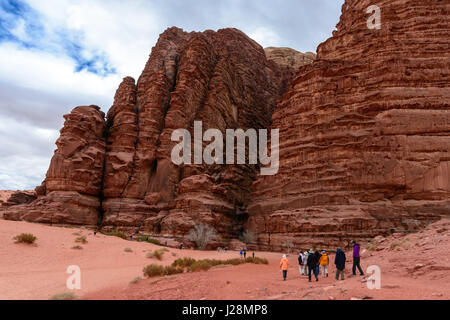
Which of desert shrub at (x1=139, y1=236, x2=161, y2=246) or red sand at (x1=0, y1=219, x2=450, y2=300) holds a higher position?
red sand at (x1=0, y1=219, x2=450, y2=300)

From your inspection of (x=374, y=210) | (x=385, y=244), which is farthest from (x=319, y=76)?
(x=385, y=244)

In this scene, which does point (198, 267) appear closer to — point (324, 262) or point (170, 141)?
point (324, 262)

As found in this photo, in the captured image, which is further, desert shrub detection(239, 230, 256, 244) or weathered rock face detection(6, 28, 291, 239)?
weathered rock face detection(6, 28, 291, 239)

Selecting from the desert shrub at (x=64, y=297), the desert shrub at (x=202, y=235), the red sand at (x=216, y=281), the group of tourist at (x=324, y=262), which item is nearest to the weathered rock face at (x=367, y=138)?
the desert shrub at (x=202, y=235)

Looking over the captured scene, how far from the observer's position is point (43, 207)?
32.0 meters

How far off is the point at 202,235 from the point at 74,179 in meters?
17.2

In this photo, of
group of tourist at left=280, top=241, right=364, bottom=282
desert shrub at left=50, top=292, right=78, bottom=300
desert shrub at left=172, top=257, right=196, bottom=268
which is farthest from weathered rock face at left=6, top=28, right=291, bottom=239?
desert shrub at left=50, top=292, right=78, bottom=300

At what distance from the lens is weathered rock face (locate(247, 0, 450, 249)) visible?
25203mm

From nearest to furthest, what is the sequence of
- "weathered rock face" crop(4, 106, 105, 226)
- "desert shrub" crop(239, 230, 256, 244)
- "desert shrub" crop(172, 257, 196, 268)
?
"desert shrub" crop(172, 257, 196, 268) < "weathered rock face" crop(4, 106, 105, 226) < "desert shrub" crop(239, 230, 256, 244)

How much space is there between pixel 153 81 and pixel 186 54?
754cm

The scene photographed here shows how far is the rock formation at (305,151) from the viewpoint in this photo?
25.9 m

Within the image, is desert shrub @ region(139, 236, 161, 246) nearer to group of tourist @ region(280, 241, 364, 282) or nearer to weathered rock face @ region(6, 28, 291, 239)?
weathered rock face @ region(6, 28, 291, 239)

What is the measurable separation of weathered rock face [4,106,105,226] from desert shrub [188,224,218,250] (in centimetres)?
1315
